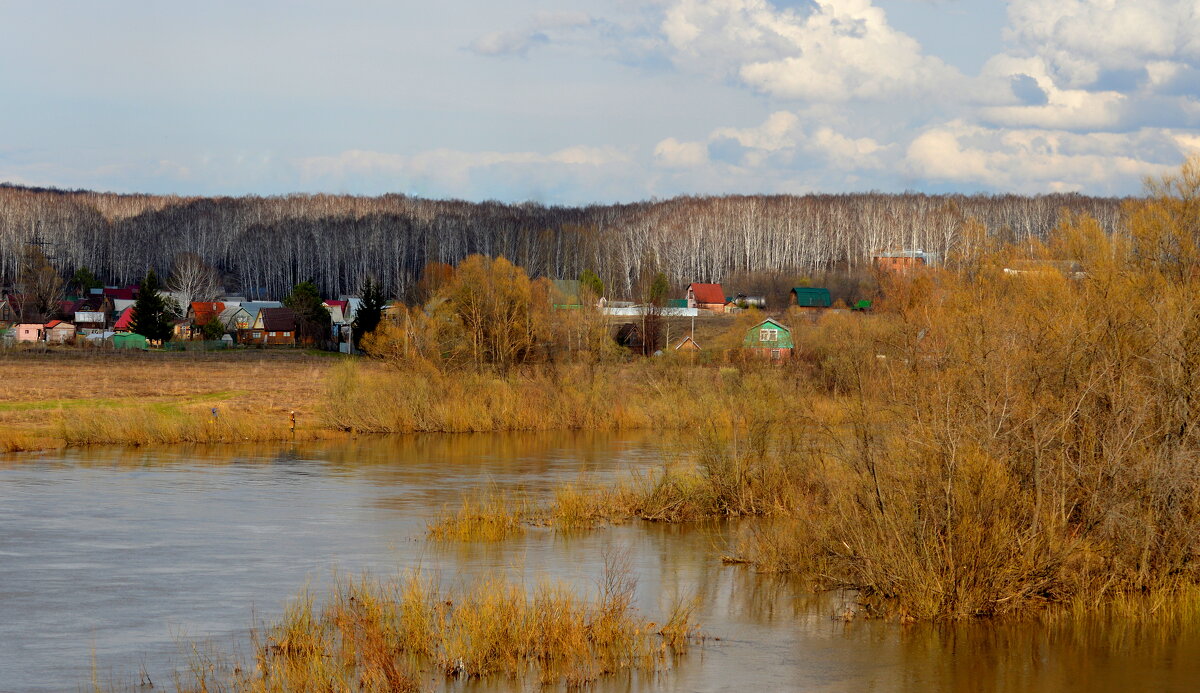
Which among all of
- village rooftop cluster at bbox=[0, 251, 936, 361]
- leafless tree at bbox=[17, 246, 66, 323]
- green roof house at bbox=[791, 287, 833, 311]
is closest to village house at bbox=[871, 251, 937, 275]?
village rooftop cluster at bbox=[0, 251, 936, 361]

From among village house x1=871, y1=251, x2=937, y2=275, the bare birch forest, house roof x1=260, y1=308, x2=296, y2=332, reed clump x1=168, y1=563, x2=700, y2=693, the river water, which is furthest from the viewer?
the bare birch forest

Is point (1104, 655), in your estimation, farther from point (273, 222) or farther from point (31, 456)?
point (273, 222)

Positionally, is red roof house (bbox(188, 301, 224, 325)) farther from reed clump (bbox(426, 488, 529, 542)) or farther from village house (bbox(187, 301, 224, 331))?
reed clump (bbox(426, 488, 529, 542))

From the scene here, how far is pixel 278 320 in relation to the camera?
8988cm

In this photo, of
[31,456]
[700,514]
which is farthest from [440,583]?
[31,456]

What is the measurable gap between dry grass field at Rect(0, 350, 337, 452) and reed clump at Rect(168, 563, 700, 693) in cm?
2379

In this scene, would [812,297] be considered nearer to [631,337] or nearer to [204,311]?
[631,337]

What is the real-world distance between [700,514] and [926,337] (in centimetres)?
503

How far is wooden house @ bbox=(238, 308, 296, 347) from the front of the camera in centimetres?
8831

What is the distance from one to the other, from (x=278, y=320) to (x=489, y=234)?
47.5m

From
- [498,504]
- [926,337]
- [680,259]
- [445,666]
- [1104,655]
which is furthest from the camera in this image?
[680,259]

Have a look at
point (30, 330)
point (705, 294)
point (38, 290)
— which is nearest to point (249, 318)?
point (30, 330)

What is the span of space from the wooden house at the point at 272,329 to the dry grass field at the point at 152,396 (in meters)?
18.4

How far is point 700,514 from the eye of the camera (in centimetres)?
2030
